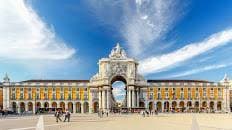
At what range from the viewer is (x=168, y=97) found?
128500 mm

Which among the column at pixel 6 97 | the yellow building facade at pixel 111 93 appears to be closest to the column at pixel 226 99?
the yellow building facade at pixel 111 93

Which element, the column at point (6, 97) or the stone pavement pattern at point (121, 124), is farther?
the column at point (6, 97)

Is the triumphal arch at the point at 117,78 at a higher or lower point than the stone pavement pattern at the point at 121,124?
higher

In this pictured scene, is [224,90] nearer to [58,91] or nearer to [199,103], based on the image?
[199,103]

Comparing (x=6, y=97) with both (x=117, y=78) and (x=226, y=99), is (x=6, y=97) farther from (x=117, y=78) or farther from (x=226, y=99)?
(x=226, y=99)

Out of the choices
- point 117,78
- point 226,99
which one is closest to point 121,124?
point 117,78

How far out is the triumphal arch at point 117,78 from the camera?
118750mm

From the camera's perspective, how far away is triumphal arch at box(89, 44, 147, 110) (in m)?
119

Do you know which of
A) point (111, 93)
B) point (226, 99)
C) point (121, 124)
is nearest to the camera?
point (121, 124)

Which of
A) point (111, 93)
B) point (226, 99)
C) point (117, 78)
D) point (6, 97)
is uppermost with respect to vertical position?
point (117, 78)

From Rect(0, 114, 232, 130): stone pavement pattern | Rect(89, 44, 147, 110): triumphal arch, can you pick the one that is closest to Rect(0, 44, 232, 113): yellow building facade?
Rect(89, 44, 147, 110): triumphal arch

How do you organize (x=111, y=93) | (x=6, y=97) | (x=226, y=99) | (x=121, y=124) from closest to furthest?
(x=121, y=124)
(x=6, y=97)
(x=111, y=93)
(x=226, y=99)

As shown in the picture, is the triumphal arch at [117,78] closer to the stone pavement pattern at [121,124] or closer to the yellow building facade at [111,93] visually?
the yellow building facade at [111,93]

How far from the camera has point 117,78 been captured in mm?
125000
